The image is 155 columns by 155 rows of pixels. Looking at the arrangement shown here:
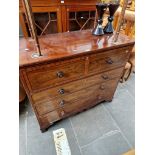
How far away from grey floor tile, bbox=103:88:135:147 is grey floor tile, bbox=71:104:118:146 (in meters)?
0.09

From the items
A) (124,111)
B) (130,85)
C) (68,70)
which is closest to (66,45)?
(68,70)

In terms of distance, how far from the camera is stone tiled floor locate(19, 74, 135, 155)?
48.2 inches

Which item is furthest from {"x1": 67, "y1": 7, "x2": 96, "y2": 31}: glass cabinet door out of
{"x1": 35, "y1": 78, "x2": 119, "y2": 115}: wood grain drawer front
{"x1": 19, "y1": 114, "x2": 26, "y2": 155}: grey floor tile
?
{"x1": 19, "y1": 114, "x2": 26, "y2": 155}: grey floor tile

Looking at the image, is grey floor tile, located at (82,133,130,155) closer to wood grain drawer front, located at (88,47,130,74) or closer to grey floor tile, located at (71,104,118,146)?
grey floor tile, located at (71,104,118,146)

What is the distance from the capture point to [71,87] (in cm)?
109

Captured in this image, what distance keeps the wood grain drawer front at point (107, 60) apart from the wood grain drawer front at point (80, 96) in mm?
218

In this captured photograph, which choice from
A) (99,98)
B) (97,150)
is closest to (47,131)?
(97,150)

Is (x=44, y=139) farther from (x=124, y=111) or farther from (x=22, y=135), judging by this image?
(x=124, y=111)

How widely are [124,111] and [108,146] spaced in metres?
0.52

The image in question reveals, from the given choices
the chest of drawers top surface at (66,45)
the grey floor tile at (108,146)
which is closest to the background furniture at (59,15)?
the chest of drawers top surface at (66,45)

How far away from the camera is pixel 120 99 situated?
5.78 ft

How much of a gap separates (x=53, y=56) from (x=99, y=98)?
0.87 metres
